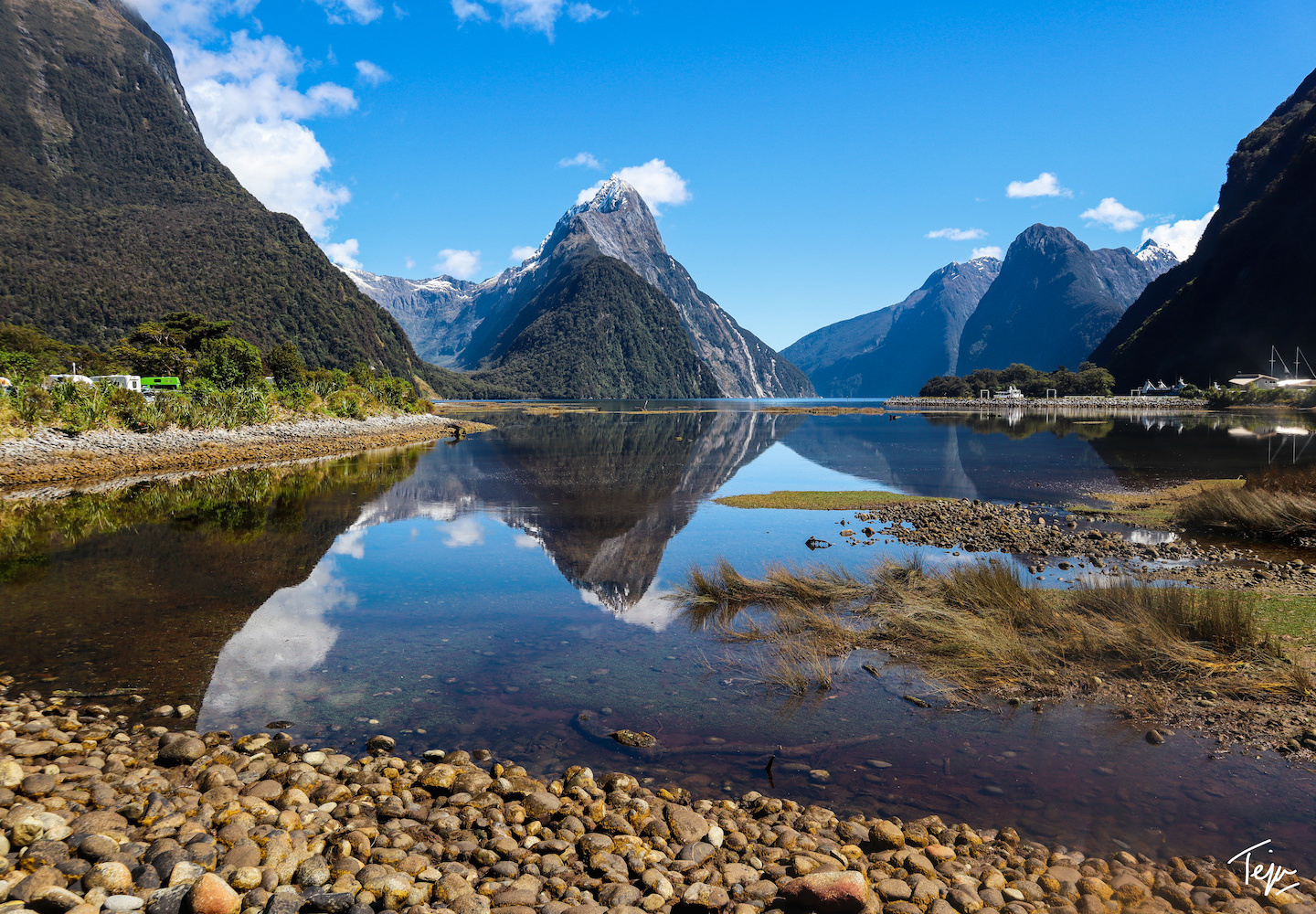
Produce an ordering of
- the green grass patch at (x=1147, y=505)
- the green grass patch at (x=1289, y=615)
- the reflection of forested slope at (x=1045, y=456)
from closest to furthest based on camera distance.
Result: the green grass patch at (x=1289, y=615)
the green grass patch at (x=1147, y=505)
the reflection of forested slope at (x=1045, y=456)

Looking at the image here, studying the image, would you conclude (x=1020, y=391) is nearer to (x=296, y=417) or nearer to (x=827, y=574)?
(x=296, y=417)

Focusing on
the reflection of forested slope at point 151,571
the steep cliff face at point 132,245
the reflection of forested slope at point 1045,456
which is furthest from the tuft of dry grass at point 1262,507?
the steep cliff face at point 132,245

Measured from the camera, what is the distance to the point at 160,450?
122 ft

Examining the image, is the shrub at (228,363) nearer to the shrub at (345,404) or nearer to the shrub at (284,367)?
the shrub at (284,367)

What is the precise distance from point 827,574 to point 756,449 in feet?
134

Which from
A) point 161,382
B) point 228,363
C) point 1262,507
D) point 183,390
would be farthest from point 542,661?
point 228,363

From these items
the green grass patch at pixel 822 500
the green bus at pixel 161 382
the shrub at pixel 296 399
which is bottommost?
the green grass patch at pixel 822 500

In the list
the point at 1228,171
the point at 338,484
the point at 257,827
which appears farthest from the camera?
the point at 1228,171

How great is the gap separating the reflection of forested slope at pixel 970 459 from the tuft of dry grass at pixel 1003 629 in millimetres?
16776

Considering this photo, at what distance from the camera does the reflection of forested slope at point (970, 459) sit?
30.6 meters

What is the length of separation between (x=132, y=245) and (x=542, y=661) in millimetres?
190567

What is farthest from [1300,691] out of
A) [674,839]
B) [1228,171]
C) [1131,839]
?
[1228,171]

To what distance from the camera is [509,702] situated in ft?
30.0

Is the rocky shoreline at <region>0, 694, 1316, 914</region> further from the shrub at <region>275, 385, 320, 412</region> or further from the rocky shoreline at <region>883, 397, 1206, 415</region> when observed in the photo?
the rocky shoreline at <region>883, 397, 1206, 415</region>
